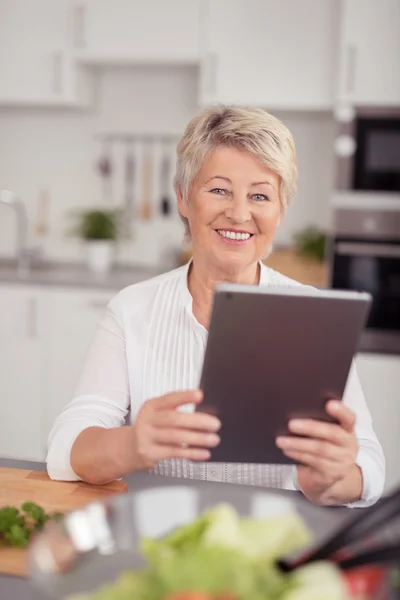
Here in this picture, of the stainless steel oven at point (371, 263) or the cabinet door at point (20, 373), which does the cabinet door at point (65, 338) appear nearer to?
the cabinet door at point (20, 373)

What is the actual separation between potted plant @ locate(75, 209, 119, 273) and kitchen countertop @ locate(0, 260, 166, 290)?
59mm

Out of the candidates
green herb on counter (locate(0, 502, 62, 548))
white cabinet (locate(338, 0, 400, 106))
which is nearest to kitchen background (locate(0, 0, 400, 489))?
white cabinet (locate(338, 0, 400, 106))

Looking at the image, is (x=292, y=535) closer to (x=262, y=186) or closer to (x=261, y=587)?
(x=261, y=587)

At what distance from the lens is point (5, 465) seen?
1252 millimetres

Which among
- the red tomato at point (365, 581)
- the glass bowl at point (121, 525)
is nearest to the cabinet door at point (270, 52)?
the glass bowl at point (121, 525)

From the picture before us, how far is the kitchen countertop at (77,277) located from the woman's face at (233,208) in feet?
5.34

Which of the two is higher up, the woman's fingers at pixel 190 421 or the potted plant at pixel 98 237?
the woman's fingers at pixel 190 421

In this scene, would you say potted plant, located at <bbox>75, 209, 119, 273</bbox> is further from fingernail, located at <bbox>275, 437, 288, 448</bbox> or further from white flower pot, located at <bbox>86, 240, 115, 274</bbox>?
fingernail, located at <bbox>275, 437, 288, 448</bbox>

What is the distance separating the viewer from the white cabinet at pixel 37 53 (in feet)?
10.5

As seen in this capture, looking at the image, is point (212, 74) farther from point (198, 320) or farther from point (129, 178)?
point (198, 320)

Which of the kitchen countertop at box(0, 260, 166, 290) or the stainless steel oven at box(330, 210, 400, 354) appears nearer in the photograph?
the stainless steel oven at box(330, 210, 400, 354)

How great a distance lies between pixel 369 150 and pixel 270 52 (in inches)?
24.0

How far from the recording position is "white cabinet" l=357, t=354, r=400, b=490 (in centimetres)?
282

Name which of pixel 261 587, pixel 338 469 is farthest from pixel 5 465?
pixel 261 587
